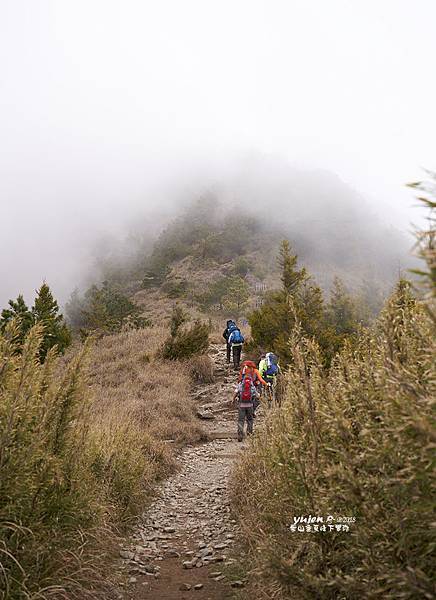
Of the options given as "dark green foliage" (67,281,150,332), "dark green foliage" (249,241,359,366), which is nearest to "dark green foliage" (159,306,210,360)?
"dark green foliage" (249,241,359,366)

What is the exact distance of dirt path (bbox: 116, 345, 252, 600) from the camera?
165 inches

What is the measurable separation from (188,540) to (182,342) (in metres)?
12.6

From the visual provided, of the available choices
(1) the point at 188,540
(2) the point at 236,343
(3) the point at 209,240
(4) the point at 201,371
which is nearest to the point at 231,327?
(2) the point at 236,343

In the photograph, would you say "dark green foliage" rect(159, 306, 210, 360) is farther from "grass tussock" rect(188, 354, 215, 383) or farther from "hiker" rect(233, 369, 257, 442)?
"hiker" rect(233, 369, 257, 442)

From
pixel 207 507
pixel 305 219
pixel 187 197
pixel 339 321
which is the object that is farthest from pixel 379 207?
pixel 207 507

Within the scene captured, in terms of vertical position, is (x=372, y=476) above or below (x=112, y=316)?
above

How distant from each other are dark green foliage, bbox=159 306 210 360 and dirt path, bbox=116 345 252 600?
8.23 metres

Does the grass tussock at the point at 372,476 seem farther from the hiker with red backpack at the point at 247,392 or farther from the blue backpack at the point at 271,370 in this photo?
the blue backpack at the point at 271,370

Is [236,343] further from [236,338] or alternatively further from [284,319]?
[284,319]

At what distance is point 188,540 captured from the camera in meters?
5.44

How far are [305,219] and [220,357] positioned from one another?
75386 mm

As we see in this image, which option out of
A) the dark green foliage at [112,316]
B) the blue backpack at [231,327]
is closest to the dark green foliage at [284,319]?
the blue backpack at [231,327]

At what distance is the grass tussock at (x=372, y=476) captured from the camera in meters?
1.63

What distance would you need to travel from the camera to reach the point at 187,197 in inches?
5389
